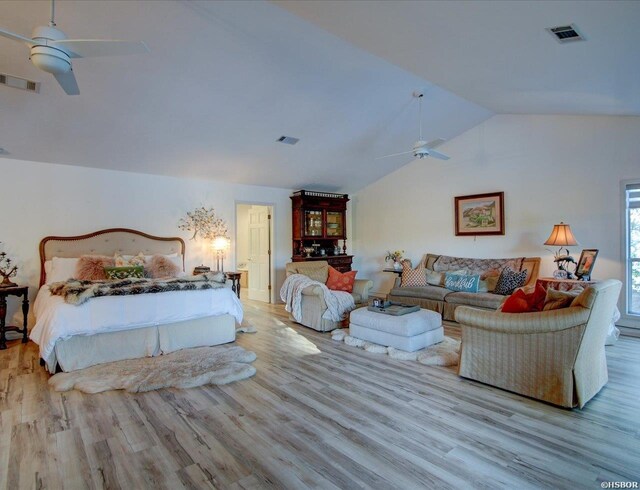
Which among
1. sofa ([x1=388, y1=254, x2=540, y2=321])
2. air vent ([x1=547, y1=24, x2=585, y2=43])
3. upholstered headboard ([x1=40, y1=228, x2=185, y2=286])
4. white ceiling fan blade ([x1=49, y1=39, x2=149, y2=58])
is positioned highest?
air vent ([x1=547, y1=24, x2=585, y2=43])

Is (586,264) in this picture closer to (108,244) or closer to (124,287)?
(124,287)

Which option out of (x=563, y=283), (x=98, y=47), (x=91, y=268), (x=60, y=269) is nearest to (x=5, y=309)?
(x=60, y=269)

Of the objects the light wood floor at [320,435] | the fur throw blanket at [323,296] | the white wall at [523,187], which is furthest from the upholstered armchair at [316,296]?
the white wall at [523,187]

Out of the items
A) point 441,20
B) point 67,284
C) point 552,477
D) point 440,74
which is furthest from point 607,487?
point 67,284

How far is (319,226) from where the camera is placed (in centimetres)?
793

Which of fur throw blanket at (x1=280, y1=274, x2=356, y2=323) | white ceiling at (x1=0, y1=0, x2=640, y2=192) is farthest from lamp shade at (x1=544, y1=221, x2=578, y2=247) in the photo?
fur throw blanket at (x1=280, y1=274, x2=356, y2=323)

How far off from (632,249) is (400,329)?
11.9 ft

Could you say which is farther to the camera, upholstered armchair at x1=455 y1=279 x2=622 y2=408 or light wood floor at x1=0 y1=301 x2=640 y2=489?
upholstered armchair at x1=455 y1=279 x2=622 y2=408

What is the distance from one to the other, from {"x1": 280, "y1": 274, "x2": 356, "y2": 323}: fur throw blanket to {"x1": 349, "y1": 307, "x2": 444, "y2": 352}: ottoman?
58 cm

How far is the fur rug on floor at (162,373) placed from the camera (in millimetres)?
3215

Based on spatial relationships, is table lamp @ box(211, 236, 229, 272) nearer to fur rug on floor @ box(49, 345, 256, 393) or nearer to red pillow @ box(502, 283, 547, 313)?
fur rug on floor @ box(49, 345, 256, 393)

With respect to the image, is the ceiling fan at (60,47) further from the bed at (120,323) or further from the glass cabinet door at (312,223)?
the glass cabinet door at (312,223)

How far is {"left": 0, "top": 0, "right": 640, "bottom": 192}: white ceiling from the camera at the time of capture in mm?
2939

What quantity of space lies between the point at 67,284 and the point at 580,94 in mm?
6226
